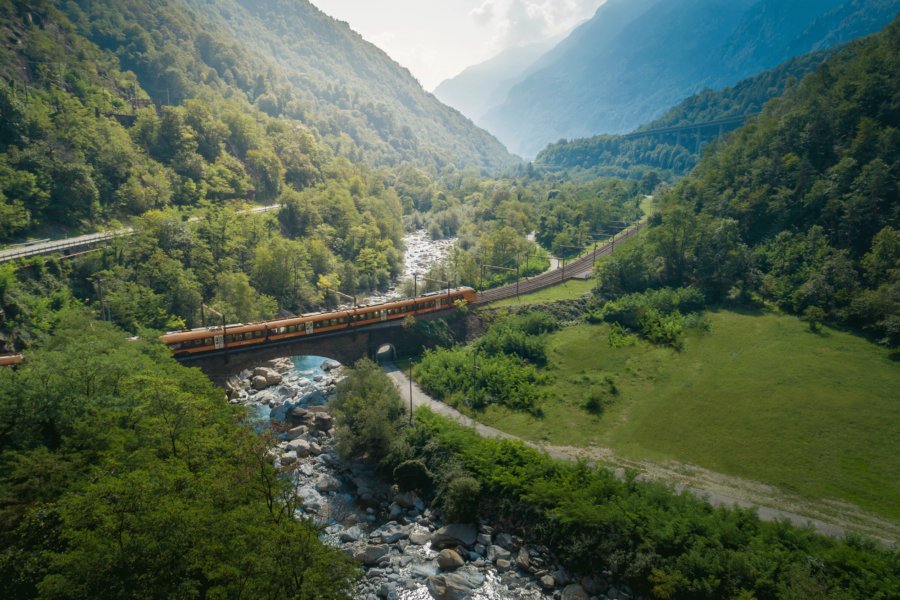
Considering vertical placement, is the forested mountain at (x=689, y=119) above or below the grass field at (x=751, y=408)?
above

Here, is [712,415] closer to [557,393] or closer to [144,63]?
[557,393]

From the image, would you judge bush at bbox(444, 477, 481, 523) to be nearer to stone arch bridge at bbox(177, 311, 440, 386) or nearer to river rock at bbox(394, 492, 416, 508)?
river rock at bbox(394, 492, 416, 508)

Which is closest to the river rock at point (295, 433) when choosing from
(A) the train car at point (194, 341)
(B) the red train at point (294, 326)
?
(B) the red train at point (294, 326)

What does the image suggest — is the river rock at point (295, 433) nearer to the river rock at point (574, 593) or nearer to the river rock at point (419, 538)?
the river rock at point (419, 538)

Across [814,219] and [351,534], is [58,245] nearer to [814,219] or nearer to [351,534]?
[351,534]

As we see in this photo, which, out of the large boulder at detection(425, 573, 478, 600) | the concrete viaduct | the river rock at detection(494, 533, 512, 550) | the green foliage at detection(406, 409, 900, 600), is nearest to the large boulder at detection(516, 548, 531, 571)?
the river rock at detection(494, 533, 512, 550)

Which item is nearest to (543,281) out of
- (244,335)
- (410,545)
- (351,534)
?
(244,335)

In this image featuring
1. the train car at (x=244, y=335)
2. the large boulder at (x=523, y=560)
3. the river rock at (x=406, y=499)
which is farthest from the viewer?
the train car at (x=244, y=335)
